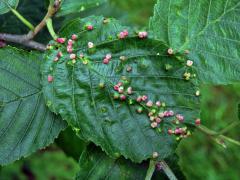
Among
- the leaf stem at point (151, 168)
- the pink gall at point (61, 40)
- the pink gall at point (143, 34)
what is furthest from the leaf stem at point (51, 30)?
the leaf stem at point (151, 168)

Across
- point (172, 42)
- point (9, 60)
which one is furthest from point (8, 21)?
point (172, 42)

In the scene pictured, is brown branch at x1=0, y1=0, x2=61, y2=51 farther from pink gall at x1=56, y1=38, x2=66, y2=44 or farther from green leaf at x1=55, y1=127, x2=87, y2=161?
green leaf at x1=55, y1=127, x2=87, y2=161

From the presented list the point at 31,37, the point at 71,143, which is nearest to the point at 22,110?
the point at 31,37

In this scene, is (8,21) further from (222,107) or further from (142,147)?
(222,107)

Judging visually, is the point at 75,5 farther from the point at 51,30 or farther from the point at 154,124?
the point at 154,124

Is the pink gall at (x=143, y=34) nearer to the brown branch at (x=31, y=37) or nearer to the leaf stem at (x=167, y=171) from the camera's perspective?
the brown branch at (x=31, y=37)

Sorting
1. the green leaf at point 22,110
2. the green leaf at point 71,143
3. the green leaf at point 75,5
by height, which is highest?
the green leaf at point 75,5

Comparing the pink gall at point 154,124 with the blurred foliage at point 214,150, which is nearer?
the pink gall at point 154,124
